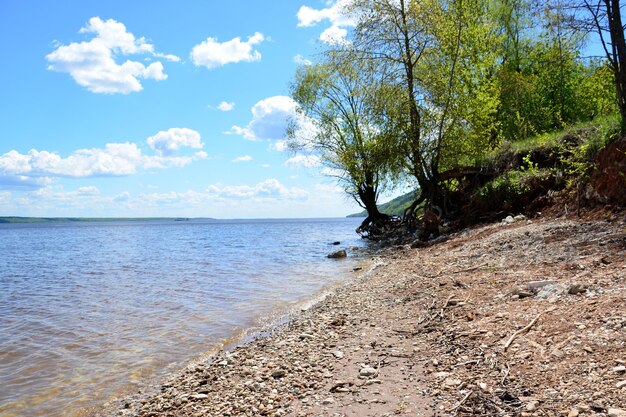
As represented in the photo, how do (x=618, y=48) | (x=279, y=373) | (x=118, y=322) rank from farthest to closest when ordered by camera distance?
(x=618, y=48), (x=118, y=322), (x=279, y=373)

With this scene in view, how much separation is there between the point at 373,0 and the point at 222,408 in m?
25.6

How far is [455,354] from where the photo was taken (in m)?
6.40

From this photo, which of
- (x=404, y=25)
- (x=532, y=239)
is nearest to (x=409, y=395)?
(x=532, y=239)

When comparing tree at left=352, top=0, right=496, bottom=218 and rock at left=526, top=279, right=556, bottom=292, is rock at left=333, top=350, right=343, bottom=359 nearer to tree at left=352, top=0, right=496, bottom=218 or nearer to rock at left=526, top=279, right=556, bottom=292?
rock at left=526, top=279, right=556, bottom=292

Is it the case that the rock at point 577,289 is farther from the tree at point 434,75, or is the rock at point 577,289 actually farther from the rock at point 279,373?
the tree at point 434,75

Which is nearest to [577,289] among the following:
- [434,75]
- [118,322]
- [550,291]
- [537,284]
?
[550,291]

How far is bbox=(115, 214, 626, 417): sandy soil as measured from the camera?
4.91 metres

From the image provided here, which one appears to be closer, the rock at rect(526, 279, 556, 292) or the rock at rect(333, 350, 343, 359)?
the rock at rect(333, 350, 343, 359)

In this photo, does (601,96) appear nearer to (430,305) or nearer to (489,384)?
(430,305)

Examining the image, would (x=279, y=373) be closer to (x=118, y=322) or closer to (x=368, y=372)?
(x=368, y=372)

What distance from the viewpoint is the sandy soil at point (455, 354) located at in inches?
193

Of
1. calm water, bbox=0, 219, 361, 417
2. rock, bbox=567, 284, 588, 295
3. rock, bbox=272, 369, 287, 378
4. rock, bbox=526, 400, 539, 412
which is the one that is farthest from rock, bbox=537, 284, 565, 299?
calm water, bbox=0, 219, 361, 417

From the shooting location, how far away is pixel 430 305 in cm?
951

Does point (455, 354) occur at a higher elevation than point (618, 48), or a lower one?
lower
